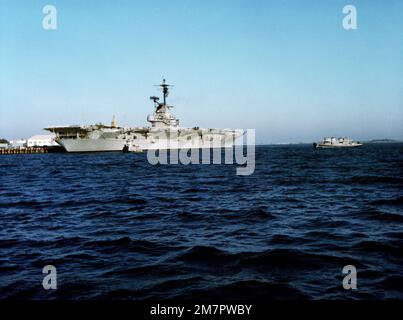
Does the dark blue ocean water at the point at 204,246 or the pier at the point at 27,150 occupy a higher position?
the pier at the point at 27,150

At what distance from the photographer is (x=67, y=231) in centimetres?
999

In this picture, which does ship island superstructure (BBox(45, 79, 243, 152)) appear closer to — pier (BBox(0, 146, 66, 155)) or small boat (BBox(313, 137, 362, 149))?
pier (BBox(0, 146, 66, 155))

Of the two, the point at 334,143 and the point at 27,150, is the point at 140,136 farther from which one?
the point at 334,143

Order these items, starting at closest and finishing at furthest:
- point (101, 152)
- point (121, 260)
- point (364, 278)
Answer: point (364, 278) → point (121, 260) → point (101, 152)

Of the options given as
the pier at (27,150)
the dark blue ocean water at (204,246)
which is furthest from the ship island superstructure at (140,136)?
the dark blue ocean water at (204,246)

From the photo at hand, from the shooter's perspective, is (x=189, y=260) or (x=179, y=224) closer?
(x=189, y=260)

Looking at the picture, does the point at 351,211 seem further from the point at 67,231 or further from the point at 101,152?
the point at 101,152

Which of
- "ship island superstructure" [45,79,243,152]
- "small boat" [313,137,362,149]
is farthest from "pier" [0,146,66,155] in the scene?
"small boat" [313,137,362,149]

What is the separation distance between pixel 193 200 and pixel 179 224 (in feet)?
15.4

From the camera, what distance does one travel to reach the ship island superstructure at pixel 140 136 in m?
74.1

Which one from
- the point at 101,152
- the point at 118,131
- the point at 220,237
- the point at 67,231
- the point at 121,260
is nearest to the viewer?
the point at 121,260

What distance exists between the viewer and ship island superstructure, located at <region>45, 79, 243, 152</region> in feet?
243

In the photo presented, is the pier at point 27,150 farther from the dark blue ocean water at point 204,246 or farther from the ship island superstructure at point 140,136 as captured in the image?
the dark blue ocean water at point 204,246
